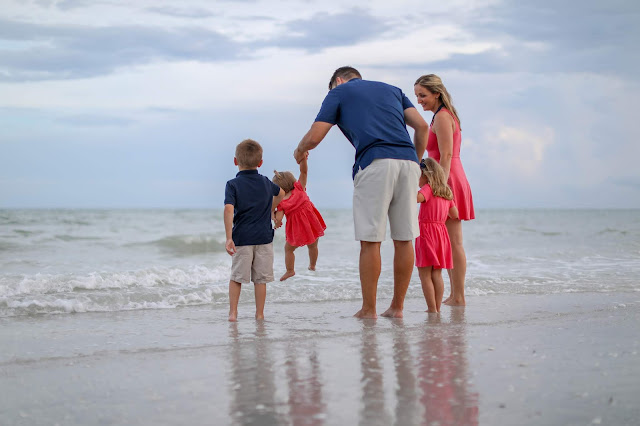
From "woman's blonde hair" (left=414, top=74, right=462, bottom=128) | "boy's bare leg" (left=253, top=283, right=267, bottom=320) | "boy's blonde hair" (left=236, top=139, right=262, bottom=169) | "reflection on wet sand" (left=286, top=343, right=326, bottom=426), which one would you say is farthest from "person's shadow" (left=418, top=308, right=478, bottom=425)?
"woman's blonde hair" (left=414, top=74, right=462, bottom=128)

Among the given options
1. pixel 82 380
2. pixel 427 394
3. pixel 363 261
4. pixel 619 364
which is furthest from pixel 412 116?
Result: pixel 82 380

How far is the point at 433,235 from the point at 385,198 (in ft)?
3.23

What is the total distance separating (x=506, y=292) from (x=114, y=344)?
455cm

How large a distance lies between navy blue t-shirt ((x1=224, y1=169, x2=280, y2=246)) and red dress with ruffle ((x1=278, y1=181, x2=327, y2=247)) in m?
1.24

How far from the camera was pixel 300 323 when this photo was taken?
4.96 m

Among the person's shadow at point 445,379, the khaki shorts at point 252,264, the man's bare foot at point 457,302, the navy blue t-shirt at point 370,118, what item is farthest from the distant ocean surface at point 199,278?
the person's shadow at point 445,379

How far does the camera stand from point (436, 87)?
219 inches

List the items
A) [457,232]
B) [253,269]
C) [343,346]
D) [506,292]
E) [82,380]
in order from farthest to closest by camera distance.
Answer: [506,292] → [457,232] → [253,269] → [343,346] → [82,380]

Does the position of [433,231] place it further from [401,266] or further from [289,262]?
[289,262]

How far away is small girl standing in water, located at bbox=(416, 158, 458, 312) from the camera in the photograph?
211 inches

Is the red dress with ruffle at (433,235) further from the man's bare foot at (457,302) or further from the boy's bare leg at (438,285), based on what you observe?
the man's bare foot at (457,302)

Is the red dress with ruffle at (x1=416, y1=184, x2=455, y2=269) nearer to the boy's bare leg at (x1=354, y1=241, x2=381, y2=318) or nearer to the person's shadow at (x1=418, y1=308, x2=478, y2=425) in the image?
the boy's bare leg at (x1=354, y1=241, x2=381, y2=318)

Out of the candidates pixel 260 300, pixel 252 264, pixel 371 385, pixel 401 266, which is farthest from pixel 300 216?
pixel 371 385

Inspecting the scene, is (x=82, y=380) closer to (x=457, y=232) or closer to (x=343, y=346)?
(x=343, y=346)
